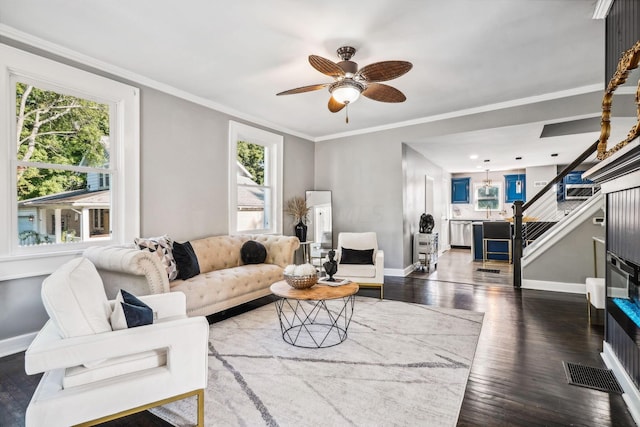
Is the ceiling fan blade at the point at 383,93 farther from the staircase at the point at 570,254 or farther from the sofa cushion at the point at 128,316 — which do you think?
the staircase at the point at 570,254

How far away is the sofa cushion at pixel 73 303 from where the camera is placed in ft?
4.94

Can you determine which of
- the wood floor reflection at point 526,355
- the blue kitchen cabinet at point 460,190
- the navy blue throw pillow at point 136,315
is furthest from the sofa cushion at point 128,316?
the blue kitchen cabinet at point 460,190

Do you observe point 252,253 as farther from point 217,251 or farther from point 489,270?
point 489,270

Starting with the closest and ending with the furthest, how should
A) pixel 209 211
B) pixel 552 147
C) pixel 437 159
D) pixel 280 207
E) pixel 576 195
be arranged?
pixel 209 211, pixel 280 207, pixel 552 147, pixel 437 159, pixel 576 195

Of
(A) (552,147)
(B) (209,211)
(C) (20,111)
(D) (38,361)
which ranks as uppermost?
(A) (552,147)

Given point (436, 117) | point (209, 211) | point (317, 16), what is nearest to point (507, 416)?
point (317, 16)

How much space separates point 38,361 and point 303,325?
2.15 meters

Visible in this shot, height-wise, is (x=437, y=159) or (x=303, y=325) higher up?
(x=437, y=159)

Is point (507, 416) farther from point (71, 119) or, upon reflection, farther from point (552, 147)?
point (552, 147)

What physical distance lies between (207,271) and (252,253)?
0.64 metres

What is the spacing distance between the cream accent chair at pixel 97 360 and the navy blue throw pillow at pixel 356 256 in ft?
9.78

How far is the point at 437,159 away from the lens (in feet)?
25.8

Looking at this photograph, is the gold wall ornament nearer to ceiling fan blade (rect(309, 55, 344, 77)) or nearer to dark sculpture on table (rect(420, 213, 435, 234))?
ceiling fan blade (rect(309, 55, 344, 77))

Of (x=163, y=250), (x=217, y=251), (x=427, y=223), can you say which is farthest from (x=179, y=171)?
(x=427, y=223)
